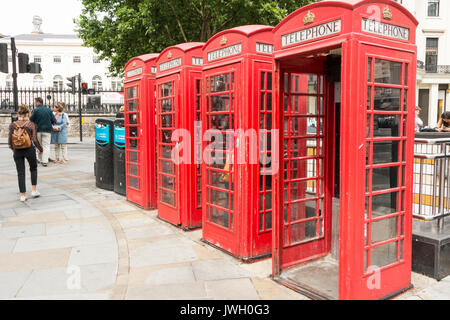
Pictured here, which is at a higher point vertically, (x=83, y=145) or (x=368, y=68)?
(x=368, y=68)

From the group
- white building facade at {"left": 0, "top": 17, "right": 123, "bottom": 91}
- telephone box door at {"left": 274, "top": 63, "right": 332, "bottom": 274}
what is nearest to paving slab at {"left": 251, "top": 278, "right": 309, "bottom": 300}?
telephone box door at {"left": 274, "top": 63, "right": 332, "bottom": 274}

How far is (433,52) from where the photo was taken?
31938mm

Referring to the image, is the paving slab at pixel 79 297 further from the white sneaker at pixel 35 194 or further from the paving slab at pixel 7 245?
the white sneaker at pixel 35 194

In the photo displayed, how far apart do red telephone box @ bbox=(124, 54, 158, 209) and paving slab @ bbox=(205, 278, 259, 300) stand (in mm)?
3482

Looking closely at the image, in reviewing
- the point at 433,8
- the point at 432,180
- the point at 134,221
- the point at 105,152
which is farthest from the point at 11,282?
the point at 433,8

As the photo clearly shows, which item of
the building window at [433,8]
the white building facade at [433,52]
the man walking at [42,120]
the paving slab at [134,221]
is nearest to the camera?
the paving slab at [134,221]

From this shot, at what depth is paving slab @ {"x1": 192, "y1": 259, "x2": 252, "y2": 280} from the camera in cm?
417

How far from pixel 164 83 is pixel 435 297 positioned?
14.9ft

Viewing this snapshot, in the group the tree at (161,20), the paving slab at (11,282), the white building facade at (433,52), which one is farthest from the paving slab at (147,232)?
the white building facade at (433,52)

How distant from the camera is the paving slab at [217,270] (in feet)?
13.7

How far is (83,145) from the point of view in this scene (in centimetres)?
2062

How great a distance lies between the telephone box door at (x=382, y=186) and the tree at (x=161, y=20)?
9.57 m
